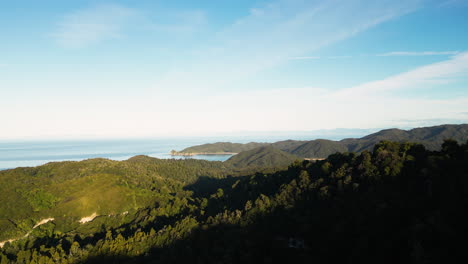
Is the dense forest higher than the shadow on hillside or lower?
higher

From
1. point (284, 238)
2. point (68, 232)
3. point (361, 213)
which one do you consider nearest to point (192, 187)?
point (68, 232)

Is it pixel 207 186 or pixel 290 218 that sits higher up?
pixel 290 218

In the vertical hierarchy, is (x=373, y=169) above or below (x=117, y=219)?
above

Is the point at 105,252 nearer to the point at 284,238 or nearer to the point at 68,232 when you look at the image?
the point at 68,232

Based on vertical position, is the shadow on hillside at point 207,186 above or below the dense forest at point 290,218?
below

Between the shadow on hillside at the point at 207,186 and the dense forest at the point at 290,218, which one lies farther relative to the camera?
the shadow on hillside at the point at 207,186

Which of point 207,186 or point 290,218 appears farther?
point 207,186

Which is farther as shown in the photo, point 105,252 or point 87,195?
point 87,195

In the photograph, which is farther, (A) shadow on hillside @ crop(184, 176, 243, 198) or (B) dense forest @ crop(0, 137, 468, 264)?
(A) shadow on hillside @ crop(184, 176, 243, 198)
